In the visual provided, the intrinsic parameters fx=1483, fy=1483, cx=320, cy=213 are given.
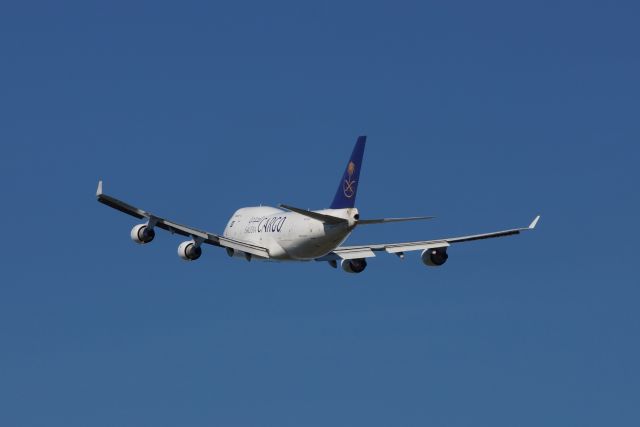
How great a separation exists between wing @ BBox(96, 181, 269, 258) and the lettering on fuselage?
164cm

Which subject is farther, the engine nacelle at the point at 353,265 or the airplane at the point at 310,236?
the engine nacelle at the point at 353,265

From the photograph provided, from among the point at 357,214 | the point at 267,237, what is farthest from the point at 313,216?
the point at 267,237

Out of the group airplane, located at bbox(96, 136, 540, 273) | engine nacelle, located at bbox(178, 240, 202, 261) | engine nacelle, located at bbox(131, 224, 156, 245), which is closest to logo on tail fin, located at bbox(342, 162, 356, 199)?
airplane, located at bbox(96, 136, 540, 273)

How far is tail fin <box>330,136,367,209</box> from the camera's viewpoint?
286 feet

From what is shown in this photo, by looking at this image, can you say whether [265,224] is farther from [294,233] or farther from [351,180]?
[351,180]

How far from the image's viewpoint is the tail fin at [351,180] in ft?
286

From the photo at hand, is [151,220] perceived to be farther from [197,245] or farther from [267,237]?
[267,237]

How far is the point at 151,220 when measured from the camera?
85938 mm

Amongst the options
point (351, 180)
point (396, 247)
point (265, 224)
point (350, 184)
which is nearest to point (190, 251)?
point (265, 224)

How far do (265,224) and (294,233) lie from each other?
551cm

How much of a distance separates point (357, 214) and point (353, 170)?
2.60 m

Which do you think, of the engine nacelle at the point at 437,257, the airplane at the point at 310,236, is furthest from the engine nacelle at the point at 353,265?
the engine nacelle at the point at 437,257

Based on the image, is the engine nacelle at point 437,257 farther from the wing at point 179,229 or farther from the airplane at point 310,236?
the wing at point 179,229

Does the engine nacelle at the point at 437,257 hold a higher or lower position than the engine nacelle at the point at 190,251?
higher
